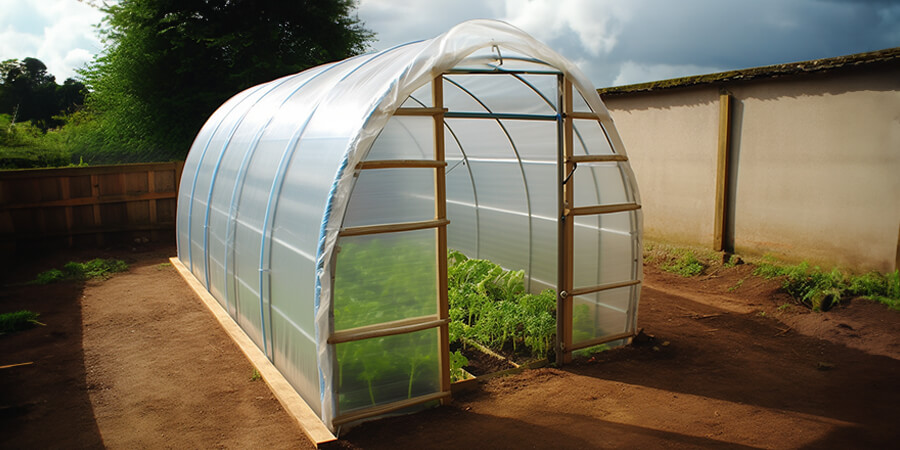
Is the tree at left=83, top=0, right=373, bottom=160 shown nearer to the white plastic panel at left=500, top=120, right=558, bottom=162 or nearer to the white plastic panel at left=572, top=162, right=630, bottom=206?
the white plastic panel at left=500, top=120, right=558, bottom=162

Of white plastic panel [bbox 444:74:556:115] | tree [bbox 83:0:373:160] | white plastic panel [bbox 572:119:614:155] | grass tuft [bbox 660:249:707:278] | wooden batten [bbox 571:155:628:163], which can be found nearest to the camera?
wooden batten [bbox 571:155:628:163]

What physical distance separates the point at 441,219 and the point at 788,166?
6029 millimetres

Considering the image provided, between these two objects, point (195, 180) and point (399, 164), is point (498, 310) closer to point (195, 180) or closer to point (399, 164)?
point (399, 164)

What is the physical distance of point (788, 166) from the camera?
27.1 feet

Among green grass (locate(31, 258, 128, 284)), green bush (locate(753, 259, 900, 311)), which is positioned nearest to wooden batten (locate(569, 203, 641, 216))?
green bush (locate(753, 259, 900, 311))

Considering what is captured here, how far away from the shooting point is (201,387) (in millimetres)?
5262

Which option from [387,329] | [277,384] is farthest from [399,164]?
[277,384]

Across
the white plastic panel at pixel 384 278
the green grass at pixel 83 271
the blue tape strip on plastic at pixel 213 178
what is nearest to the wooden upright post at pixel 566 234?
the white plastic panel at pixel 384 278

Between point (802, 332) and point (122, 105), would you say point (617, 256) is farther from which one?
point (122, 105)

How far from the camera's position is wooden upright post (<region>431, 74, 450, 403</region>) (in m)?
4.54

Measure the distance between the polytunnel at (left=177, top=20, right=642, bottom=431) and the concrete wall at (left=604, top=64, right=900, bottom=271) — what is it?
11.9 feet

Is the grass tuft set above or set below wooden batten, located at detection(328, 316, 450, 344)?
below

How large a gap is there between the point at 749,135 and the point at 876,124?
1.65 meters

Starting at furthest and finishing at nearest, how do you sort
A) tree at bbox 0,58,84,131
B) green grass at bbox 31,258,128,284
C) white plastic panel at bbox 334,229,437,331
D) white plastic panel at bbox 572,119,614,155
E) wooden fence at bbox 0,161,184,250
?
tree at bbox 0,58,84,131 → wooden fence at bbox 0,161,184,250 → green grass at bbox 31,258,128,284 → white plastic panel at bbox 572,119,614,155 → white plastic panel at bbox 334,229,437,331
